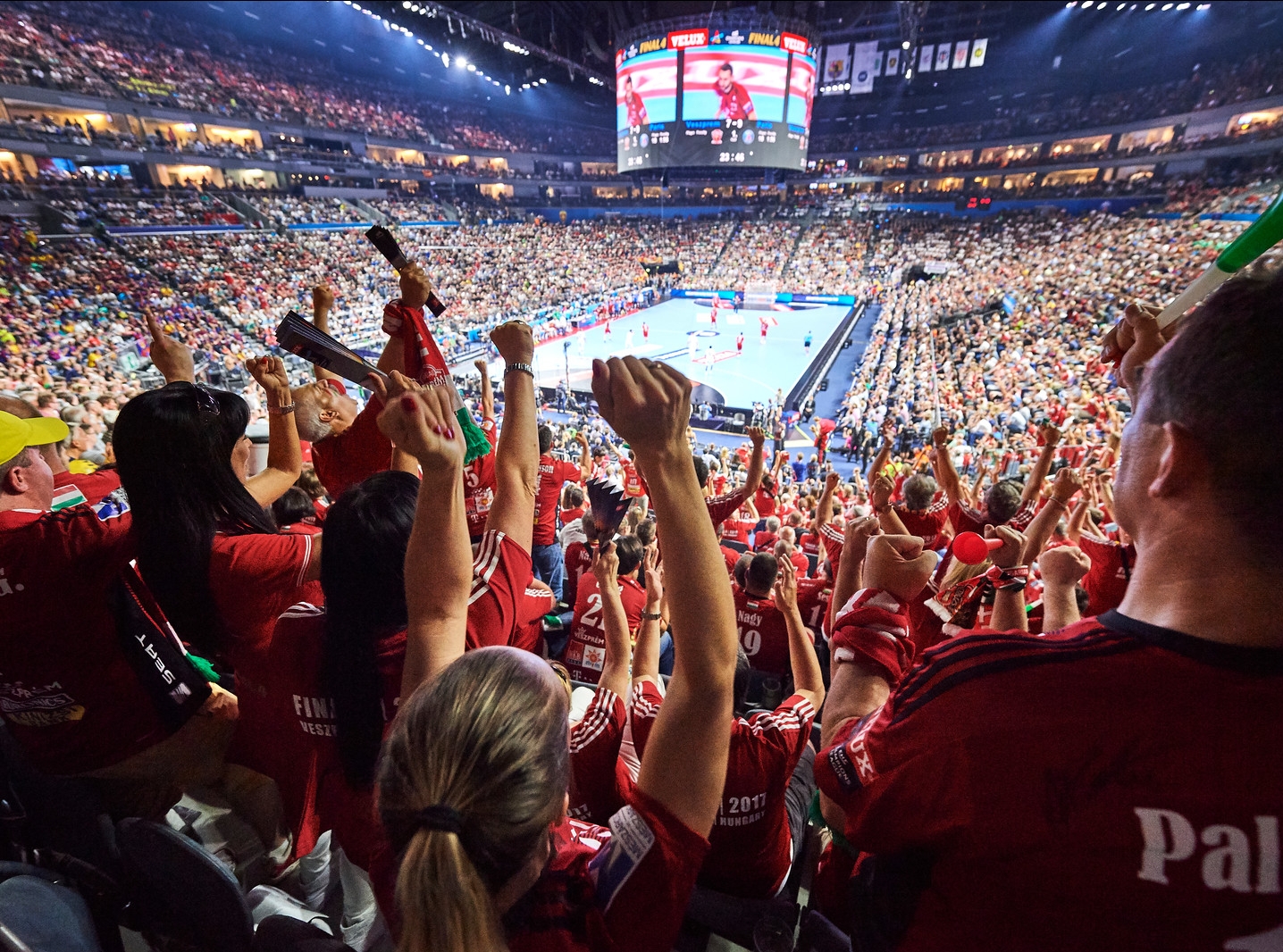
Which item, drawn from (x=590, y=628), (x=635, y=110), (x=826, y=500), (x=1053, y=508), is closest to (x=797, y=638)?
(x=1053, y=508)

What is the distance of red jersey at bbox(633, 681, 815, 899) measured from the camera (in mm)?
1703

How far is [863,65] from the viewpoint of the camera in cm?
3950

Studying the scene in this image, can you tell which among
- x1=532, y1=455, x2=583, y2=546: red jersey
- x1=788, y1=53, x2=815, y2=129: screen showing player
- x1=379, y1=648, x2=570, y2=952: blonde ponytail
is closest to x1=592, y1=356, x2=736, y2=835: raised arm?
x1=379, y1=648, x2=570, y2=952: blonde ponytail

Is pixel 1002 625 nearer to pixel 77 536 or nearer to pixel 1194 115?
pixel 77 536

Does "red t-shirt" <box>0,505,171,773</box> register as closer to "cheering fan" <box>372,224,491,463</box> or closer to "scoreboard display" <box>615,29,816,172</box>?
"cheering fan" <box>372,224,491,463</box>

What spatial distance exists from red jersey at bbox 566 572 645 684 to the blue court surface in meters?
13.4

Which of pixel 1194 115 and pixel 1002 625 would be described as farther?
pixel 1194 115

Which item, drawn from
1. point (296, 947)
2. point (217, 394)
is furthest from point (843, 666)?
point (217, 394)

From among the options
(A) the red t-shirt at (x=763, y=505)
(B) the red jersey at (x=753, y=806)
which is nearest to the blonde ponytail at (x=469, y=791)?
(B) the red jersey at (x=753, y=806)

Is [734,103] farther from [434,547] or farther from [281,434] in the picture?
[434,547]

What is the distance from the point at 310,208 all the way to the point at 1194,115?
44.5 metres

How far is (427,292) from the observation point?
2.69 m

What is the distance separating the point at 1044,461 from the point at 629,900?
352 centimetres

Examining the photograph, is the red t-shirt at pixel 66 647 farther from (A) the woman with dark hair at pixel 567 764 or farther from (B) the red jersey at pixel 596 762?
(A) the woman with dark hair at pixel 567 764
